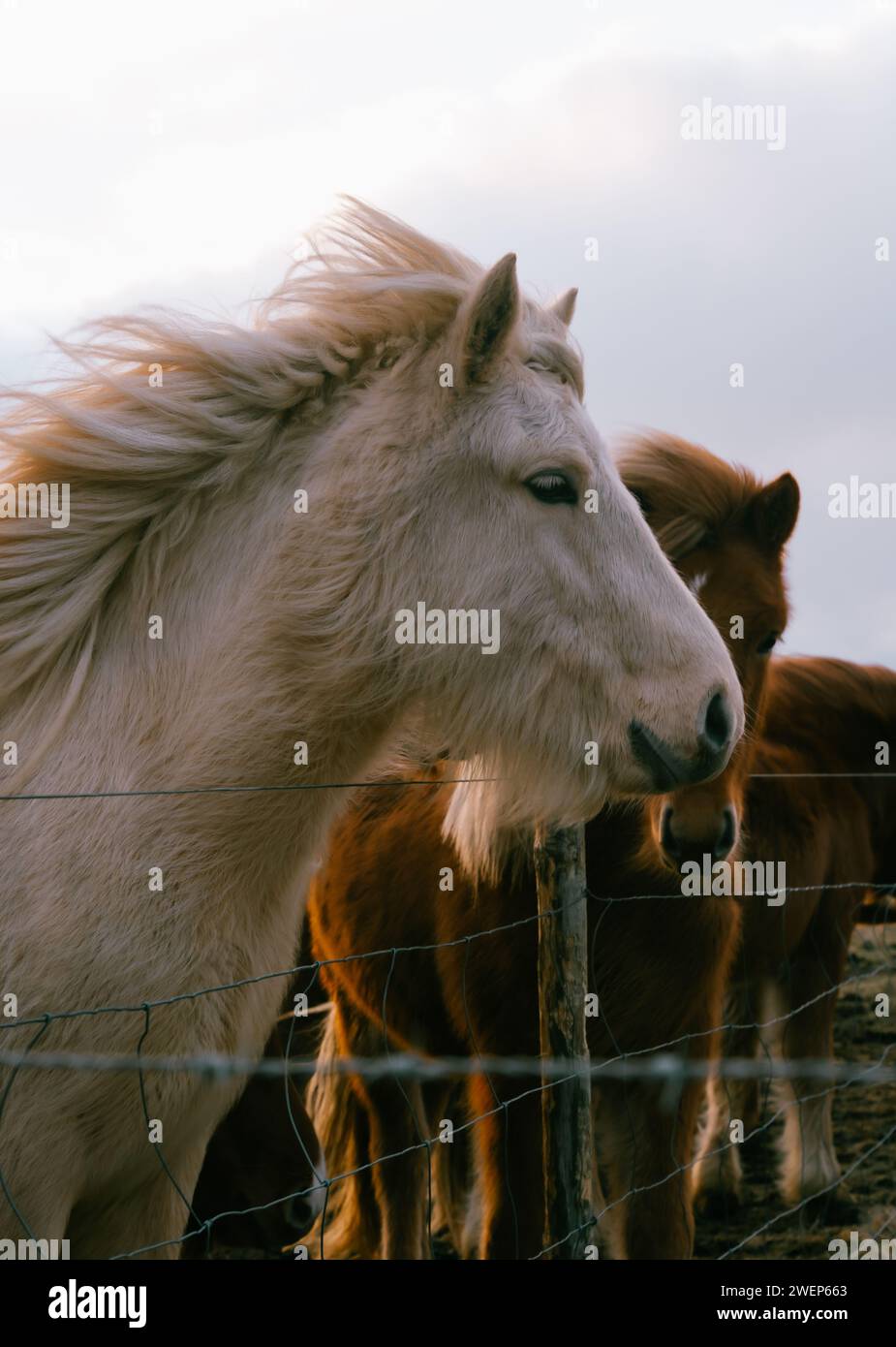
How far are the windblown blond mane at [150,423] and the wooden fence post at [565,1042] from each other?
55.1 inches

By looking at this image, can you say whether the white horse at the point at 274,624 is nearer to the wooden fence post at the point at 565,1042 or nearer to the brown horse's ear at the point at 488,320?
the brown horse's ear at the point at 488,320

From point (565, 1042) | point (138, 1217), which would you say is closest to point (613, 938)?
point (565, 1042)

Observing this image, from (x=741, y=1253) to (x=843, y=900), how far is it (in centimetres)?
199

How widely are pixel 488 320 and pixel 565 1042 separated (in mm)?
1901

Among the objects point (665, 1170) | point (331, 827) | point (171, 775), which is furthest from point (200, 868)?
point (665, 1170)

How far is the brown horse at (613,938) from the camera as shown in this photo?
3.97 meters

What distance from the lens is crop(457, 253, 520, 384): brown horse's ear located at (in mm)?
2900

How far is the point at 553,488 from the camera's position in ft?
9.74

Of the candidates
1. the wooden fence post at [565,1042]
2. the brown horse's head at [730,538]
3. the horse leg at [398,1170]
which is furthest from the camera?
the horse leg at [398,1170]

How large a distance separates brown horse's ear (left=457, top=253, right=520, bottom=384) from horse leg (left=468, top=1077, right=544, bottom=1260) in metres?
2.23

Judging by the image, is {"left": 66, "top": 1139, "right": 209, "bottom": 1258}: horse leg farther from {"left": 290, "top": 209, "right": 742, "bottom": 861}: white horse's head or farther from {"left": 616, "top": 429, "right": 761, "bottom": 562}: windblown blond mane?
{"left": 616, "top": 429, "right": 761, "bottom": 562}: windblown blond mane

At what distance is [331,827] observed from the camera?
3.04m

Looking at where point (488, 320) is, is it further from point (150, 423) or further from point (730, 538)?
point (730, 538)

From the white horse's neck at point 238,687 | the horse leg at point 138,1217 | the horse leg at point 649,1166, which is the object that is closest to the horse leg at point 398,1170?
the horse leg at point 649,1166
